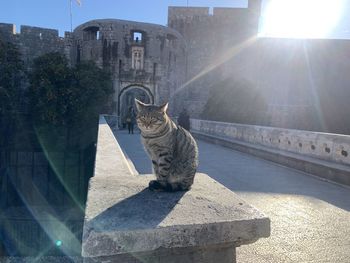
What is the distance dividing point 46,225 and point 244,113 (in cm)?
1516

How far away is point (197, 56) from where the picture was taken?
88.8 ft

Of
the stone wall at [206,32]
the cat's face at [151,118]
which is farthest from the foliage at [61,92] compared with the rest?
the cat's face at [151,118]

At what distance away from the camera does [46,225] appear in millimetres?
10477

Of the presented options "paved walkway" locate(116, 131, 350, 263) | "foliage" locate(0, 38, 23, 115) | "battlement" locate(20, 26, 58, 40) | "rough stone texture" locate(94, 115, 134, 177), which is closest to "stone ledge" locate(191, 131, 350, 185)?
"paved walkway" locate(116, 131, 350, 263)

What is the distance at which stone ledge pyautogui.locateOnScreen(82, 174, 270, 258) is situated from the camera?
3.93ft

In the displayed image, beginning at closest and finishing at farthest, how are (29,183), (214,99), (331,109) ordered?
(29,183), (331,109), (214,99)

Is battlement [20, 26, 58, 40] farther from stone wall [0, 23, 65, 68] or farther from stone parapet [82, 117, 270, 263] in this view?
stone parapet [82, 117, 270, 263]

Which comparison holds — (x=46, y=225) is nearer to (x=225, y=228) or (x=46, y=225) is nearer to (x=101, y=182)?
(x=101, y=182)

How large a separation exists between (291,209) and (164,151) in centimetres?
206

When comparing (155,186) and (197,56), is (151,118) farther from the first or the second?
(197,56)

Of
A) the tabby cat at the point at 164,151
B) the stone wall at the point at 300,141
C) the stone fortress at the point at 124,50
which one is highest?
the stone fortress at the point at 124,50

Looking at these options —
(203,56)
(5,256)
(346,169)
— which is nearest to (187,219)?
(346,169)

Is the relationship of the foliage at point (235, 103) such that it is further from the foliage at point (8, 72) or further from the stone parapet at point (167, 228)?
the stone parapet at point (167, 228)

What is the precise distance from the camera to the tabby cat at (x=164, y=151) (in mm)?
1946
